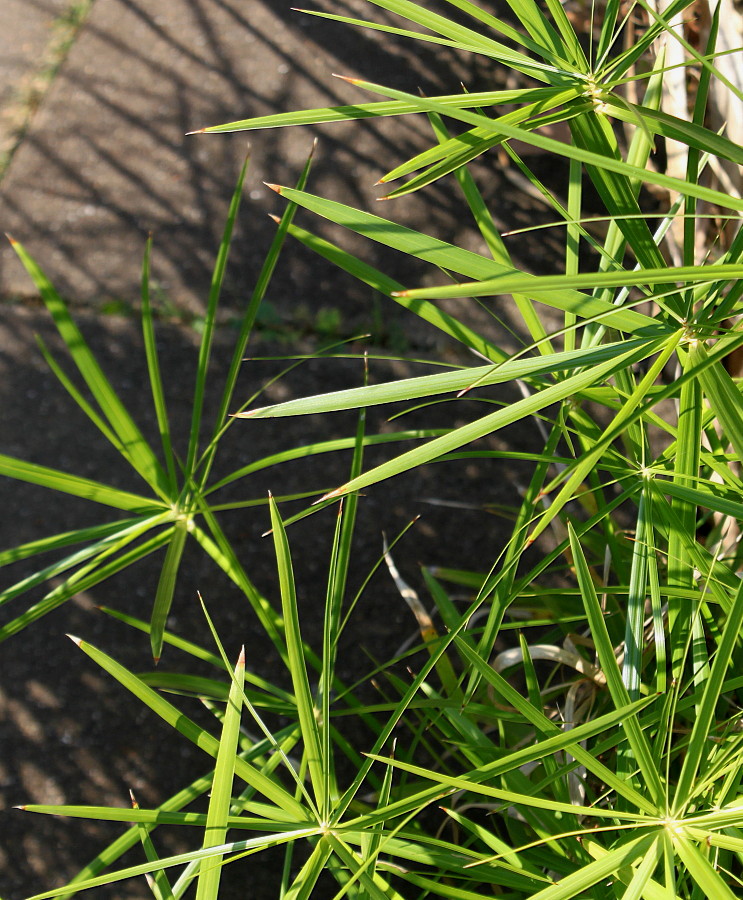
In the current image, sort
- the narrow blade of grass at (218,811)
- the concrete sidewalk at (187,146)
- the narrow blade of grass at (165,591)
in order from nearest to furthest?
the narrow blade of grass at (218,811) < the narrow blade of grass at (165,591) < the concrete sidewalk at (187,146)

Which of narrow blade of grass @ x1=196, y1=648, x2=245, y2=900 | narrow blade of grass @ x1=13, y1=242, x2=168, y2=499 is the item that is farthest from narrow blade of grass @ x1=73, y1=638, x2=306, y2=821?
narrow blade of grass @ x1=13, y1=242, x2=168, y2=499

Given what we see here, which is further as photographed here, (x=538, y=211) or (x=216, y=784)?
(x=538, y=211)

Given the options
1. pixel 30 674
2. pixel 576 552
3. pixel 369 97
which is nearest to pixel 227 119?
pixel 369 97

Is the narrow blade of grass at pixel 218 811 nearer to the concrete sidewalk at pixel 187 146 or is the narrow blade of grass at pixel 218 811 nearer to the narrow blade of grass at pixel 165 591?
the narrow blade of grass at pixel 165 591

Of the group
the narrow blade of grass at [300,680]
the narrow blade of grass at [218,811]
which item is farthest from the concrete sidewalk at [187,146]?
the narrow blade of grass at [218,811]

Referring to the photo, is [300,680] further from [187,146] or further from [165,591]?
[187,146]

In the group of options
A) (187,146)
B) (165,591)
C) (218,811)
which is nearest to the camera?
(218,811)

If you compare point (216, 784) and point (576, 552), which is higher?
point (576, 552)

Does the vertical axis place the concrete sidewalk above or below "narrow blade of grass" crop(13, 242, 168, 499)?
above

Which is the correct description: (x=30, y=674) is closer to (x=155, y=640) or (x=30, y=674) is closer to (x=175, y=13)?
(x=155, y=640)

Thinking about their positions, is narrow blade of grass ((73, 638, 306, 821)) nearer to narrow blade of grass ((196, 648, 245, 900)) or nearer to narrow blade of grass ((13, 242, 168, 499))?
narrow blade of grass ((196, 648, 245, 900))

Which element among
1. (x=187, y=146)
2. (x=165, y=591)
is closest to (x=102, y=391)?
(x=165, y=591)
